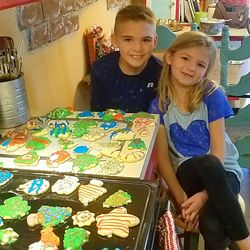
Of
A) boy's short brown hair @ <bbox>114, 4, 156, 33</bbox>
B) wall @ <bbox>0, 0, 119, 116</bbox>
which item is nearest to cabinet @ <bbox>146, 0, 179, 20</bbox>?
wall @ <bbox>0, 0, 119, 116</bbox>

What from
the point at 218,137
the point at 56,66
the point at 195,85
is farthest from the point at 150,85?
the point at 56,66

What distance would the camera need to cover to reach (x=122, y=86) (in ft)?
5.16

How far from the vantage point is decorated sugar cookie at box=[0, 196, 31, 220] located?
2.77 ft

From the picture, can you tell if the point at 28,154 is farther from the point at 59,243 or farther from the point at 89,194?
the point at 59,243

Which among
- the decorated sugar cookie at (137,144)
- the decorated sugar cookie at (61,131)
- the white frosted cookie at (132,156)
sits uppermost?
the white frosted cookie at (132,156)

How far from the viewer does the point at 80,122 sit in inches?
50.7

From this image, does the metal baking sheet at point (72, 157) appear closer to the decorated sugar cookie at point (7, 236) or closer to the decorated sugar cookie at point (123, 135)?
the decorated sugar cookie at point (123, 135)

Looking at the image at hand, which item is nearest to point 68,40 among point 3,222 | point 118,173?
→ point 118,173

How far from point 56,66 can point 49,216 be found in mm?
1035

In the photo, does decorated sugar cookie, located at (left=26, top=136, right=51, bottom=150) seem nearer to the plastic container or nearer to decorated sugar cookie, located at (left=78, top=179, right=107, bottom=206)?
the plastic container

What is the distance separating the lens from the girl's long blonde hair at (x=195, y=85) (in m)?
1.39

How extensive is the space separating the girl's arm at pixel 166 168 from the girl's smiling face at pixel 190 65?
0.19 meters

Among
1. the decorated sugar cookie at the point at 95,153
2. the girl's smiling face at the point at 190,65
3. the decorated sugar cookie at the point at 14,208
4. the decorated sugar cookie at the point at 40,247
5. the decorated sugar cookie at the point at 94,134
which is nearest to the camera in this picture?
the decorated sugar cookie at the point at 40,247

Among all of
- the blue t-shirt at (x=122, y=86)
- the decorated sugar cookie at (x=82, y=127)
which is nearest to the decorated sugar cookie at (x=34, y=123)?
the decorated sugar cookie at (x=82, y=127)
